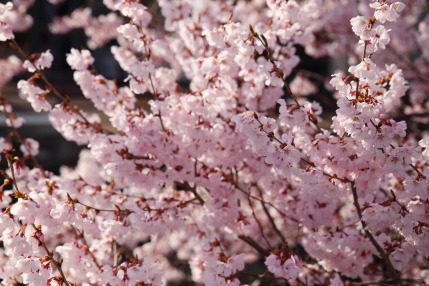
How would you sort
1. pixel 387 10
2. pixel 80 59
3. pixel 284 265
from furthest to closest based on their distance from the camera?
pixel 80 59 → pixel 284 265 → pixel 387 10

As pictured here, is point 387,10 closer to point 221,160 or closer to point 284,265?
point 284,265

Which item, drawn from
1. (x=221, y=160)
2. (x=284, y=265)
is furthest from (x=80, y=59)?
(x=284, y=265)

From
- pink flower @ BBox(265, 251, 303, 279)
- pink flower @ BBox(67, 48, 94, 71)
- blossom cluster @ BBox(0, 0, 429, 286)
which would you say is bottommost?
pink flower @ BBox(265, 251, 303, 279)

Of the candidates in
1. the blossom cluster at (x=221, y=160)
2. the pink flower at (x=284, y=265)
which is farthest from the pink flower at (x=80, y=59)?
the pink flower at (x=284, y=265)

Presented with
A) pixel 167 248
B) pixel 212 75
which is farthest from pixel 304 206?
pixel 167 248

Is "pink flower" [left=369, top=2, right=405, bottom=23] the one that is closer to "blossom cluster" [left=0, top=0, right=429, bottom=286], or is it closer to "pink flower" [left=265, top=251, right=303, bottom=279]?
"blossom cluster" [left=0, top=0, right=429, bottom=286]

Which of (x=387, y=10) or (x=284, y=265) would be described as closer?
(x=387, y=10)

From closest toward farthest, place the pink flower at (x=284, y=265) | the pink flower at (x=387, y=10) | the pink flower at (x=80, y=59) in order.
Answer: the pink flower at (x=387, y=10), the pink flower at (x=284, y=265), the pink flower at (x=80, y=59)

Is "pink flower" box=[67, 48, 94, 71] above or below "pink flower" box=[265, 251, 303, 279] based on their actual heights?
above

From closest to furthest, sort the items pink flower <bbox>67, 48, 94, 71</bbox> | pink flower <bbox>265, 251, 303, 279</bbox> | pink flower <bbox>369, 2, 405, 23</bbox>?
pink flower <bbox>369, 2, 405, 23</bbox>
pink flower <bbox>265, 251, 303, 279</bbox>
pink flower <bbox>67, 48, 94, 71</bbox>

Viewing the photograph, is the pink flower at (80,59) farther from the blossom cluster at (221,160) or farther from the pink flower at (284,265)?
the pink flower at (284,265)

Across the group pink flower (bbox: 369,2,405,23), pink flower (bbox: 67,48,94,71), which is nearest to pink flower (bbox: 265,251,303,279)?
pink flower (bbox: 369,2,405,23)

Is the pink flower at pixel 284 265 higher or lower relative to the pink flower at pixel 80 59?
lower

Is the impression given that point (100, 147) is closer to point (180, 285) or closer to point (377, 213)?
point (377, 213)
